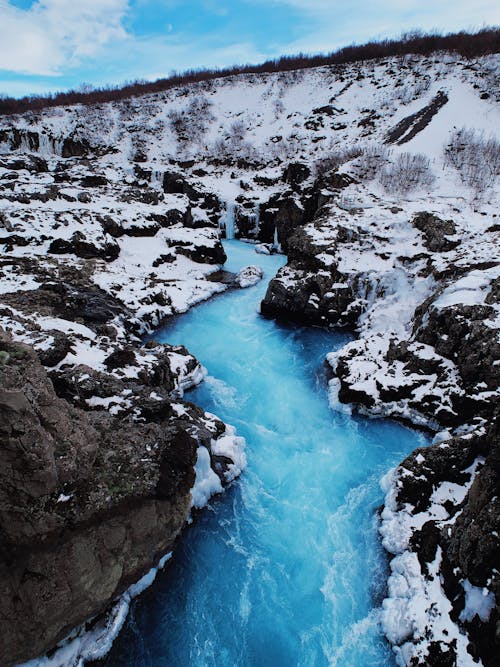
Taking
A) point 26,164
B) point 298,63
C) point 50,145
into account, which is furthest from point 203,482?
point 298,63

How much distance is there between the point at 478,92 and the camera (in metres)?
32.7

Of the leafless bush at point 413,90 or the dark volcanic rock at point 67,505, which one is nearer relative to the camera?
the dark volcanic rock at point 67,505

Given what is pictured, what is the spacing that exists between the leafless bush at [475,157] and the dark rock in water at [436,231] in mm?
6273

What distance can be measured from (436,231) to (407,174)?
8.88m

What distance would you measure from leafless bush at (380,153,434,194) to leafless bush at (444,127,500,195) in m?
1.87

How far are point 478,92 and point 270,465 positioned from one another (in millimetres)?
38165

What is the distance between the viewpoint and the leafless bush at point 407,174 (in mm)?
23391

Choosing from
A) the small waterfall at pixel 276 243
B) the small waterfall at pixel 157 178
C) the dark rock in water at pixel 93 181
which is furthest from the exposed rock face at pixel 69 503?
the small waterfall at pixel 157 178

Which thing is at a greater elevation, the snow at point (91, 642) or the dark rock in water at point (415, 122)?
the dark rock in water at point (415, 122)

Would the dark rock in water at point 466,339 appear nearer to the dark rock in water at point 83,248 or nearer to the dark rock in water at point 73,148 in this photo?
the dark rock in water at point 83,248

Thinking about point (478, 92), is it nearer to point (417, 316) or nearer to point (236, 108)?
point (236, 108)

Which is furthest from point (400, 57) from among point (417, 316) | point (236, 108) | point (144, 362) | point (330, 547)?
point (330, 547)

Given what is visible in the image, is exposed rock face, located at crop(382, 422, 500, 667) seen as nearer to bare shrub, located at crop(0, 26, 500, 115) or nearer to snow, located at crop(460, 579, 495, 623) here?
snow, located at crop(460, 579, 495, 623)

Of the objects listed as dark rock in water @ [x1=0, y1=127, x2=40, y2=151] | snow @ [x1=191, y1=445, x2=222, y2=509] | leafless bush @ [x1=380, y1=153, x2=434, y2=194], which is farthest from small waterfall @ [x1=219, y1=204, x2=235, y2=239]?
dark rock in water @ [x1=0, y1=127, x2=40, y2=151]
